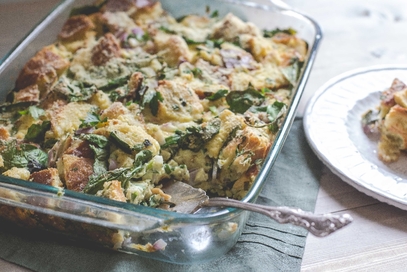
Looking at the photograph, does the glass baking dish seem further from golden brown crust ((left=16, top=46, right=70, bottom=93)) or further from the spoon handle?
golden brown crust ((left=16, top=46, right=70, bottom=93))

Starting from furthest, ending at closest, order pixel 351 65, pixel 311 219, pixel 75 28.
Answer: pixel 351 65 → pixel 75 28 → pixel 311 219

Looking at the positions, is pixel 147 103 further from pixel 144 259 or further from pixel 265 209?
pixel 265 209

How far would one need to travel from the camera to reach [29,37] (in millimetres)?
2654

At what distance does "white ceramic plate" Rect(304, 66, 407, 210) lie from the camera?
7.13 ft

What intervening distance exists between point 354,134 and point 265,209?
99 centimetres

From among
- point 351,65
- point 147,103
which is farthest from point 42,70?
point 351,65

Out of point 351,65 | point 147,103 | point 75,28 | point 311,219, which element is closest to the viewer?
point 311,219

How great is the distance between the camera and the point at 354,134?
8.13 feet

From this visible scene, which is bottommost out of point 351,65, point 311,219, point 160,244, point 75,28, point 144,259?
point 351,65

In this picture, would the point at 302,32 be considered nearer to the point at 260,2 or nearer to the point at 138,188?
the point at 260,2

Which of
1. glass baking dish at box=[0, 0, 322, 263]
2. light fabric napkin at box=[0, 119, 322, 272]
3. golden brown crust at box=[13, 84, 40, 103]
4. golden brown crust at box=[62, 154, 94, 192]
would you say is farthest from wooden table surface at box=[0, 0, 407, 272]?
golden brown crust at box=[13, 84, 40, 103]

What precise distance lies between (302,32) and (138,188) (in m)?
1.46

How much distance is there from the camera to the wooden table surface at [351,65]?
1.98 metres

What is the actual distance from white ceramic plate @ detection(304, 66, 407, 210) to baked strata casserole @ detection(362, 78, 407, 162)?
0.11 feet
